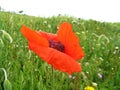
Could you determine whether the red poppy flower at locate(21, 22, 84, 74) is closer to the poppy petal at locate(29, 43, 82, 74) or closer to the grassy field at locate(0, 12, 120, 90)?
the poppy petal at locate(29, 43, 82, 74)

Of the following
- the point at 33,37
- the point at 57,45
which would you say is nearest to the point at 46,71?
the point at 57,45

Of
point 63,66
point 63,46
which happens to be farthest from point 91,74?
point 63,66

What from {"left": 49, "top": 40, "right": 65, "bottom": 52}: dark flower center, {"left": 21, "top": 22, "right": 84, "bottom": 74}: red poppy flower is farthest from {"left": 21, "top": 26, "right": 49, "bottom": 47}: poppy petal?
{"left": 49, "top": 40, "right": 65, "bottom": 52}: dark flower center

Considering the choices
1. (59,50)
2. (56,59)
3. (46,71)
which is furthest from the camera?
(46,71)

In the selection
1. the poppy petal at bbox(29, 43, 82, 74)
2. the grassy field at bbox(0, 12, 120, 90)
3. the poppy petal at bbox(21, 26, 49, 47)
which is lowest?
the grassy field at bbox(0, 12, 120, 90)

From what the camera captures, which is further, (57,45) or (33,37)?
(57,45)

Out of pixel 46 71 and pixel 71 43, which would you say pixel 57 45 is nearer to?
pixel 71 43

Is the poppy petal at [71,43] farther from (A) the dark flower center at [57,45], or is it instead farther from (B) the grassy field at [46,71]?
(B) the grassy field at [46,71]

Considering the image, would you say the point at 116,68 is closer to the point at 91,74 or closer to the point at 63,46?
the point at 91,74
